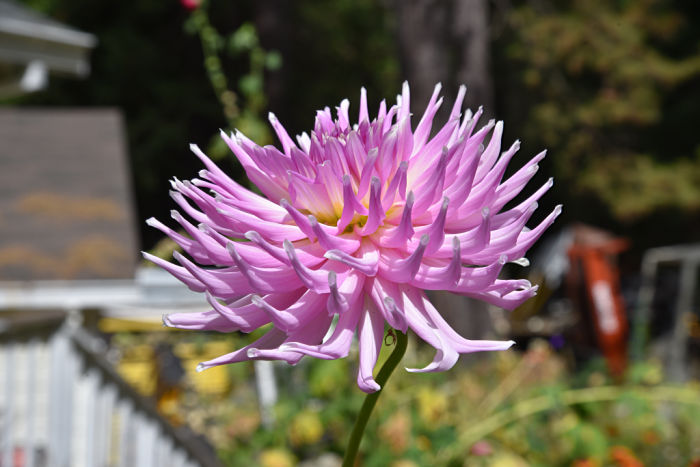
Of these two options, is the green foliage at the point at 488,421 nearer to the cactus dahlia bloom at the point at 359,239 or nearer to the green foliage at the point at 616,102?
the cactus dahlia bloom at the point at 359,239

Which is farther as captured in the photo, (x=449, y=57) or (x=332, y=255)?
(x=449, y=57)

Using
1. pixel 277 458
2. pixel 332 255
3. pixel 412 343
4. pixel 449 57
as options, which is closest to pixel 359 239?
pixel 332 255

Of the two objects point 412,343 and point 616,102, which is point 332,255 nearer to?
point 412,343

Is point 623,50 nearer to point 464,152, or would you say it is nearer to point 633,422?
point 633,422

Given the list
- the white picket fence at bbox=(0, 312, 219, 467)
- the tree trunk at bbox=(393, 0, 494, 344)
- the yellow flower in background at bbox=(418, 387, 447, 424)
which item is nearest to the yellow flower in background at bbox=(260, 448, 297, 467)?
the white picket fence at bbox=(0, 312, 219, 467)

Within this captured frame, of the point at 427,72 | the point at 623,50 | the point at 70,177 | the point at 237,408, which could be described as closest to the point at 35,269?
the point at 70,177

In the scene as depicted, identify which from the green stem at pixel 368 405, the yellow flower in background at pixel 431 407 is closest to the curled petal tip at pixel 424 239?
the green stem at pixel 368 405
